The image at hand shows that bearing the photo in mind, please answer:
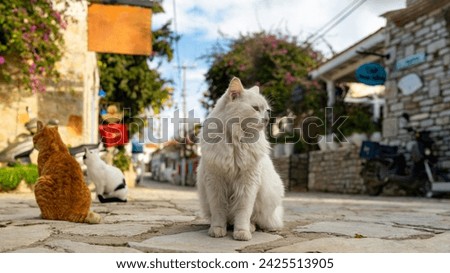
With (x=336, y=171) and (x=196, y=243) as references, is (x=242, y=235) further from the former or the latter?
(x=336, y=171)

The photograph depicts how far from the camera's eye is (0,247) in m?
1.78

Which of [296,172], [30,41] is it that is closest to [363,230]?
[30,41]

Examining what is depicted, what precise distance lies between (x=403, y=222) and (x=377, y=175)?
15.8 feet

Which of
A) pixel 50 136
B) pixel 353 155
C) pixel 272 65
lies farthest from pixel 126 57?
pixel 50 136

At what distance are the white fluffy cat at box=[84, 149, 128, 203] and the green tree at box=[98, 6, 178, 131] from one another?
5165mm

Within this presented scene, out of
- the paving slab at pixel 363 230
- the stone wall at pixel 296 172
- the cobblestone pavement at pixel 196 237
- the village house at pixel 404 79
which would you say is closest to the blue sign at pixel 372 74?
the village house at pixel 404 79

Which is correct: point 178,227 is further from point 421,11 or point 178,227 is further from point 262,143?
point 421,11

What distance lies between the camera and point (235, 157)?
83.4 inches

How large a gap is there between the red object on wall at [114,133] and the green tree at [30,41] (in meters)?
2.06

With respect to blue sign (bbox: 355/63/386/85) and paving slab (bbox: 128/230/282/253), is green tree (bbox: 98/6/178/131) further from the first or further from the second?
paving slab (bbox: 128/230/282/253)

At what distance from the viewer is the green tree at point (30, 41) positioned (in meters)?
6.32

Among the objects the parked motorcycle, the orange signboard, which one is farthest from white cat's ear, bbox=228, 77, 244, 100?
the parked motorcycle

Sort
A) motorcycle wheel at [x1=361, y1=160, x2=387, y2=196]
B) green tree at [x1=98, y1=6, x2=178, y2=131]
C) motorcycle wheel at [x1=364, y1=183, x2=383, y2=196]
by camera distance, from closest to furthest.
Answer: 1. motorcycle wheel at [x1=361, y1=160, x2=387, y2=196]
2. motorcycle wheel at [x1=364, y1=183, x2=383, y2=196]
3. green tree at [x1=98, y1=6, x2=178, y2=131]

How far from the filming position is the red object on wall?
876 cm
